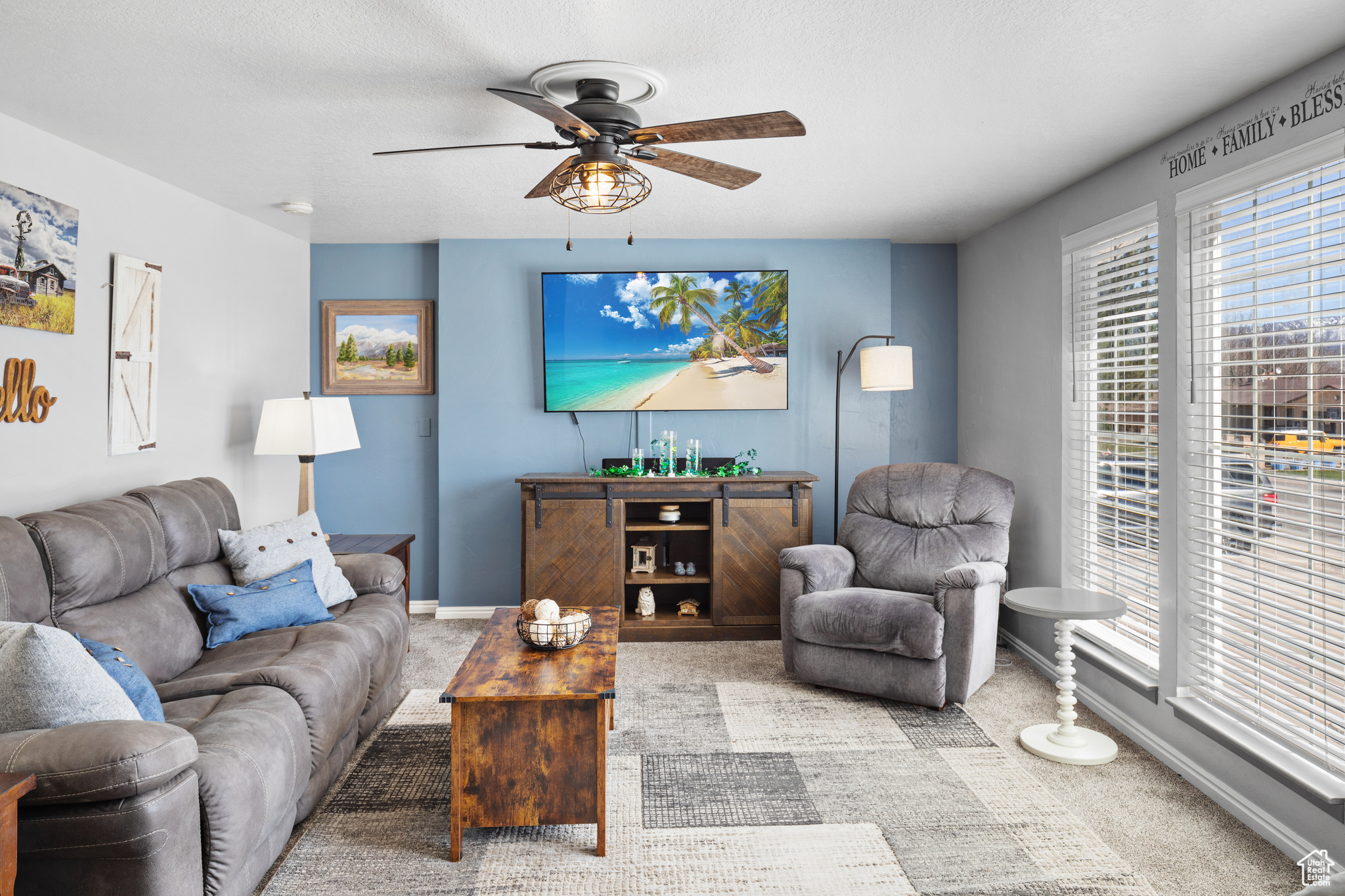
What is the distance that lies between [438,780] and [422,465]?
2.72 meters

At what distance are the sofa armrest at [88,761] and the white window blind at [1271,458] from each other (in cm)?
309

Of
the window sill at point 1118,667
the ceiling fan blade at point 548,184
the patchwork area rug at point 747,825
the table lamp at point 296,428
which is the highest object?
the ceiling fan blade at point 548,184

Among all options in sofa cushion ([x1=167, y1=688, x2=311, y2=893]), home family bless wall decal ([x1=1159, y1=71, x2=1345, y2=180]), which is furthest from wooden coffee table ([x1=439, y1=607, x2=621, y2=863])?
home family bless wall decal ([x1=1159, y1=71, x2=1345, y2=180])

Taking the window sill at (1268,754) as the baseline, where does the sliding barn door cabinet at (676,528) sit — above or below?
above

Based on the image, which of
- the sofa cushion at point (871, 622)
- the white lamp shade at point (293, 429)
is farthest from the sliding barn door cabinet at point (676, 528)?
the white lamp shade at point (293, 429)

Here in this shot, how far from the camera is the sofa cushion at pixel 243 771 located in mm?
1911

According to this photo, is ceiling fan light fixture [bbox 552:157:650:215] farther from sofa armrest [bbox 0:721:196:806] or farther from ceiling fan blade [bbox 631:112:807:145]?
sofa armrest [bbox 0:721:196:806]

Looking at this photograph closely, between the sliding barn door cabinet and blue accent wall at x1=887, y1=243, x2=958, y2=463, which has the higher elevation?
blue accent wall at x1=887, y1=243, x2=958, y2=463

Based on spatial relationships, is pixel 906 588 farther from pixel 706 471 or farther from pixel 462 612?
pixel 462 612

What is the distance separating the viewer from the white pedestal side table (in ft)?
9.71

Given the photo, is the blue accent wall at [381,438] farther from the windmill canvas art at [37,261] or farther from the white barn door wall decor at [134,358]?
the windmill canvas art at [37,261]

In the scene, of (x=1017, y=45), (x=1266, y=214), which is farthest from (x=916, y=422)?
(x=1017, y=45)

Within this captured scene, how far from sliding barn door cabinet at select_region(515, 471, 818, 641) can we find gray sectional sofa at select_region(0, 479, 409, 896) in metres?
1.02

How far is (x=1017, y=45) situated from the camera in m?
2.30
